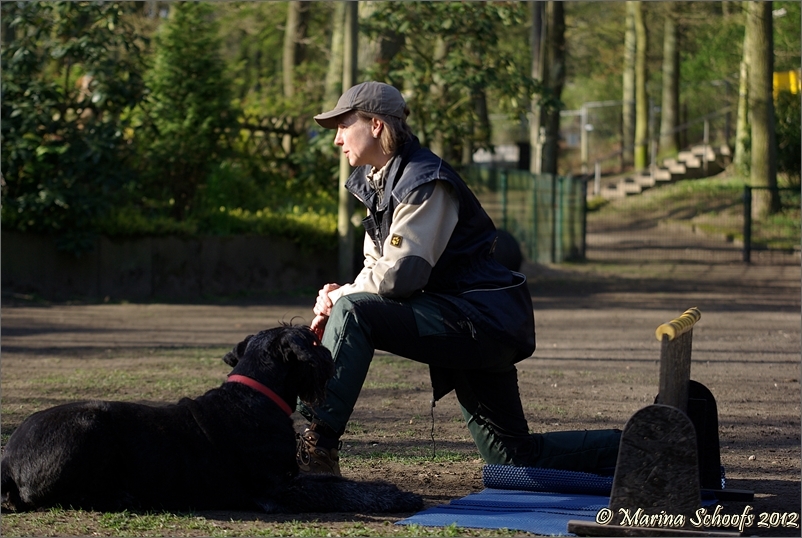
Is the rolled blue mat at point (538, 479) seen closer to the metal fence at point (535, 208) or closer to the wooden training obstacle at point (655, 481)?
the wooden training obstacle at point (655, 481)

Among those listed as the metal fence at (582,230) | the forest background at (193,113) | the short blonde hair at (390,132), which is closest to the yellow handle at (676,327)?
the short blonde hair at (390,132)

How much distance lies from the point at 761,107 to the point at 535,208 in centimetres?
903

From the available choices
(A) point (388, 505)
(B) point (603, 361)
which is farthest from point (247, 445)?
(B) point (603, 361)

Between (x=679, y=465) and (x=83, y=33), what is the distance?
14.3 m

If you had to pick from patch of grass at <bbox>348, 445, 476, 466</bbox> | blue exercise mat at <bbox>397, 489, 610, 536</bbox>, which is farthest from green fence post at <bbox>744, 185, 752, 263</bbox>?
blue exercise mat at <bbox>397, 489, 610, 536</bbox>

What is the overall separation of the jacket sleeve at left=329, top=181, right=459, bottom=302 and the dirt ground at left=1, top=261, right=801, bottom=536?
1.06m

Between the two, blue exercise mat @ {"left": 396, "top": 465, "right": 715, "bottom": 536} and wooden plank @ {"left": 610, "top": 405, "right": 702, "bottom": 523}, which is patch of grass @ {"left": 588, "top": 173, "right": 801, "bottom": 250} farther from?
wooden plank @ {"left": 610, "top": 405, "right": 702, "bottom": 523}

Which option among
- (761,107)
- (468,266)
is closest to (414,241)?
(468,266)

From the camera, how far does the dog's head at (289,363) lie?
4.63 m

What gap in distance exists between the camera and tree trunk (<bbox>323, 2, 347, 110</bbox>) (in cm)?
1855

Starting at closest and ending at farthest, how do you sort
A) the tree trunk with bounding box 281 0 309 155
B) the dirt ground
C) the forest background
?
the dirt ground
the forest background
the tree trunk with bounding box 281 0 309 155

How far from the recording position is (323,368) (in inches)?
183

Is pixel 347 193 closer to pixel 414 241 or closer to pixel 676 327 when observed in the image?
pixel 414 241

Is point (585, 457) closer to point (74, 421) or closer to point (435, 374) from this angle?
point (435, 374)
